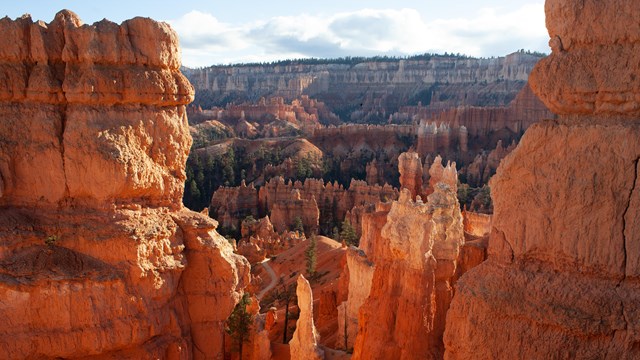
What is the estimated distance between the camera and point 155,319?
33.2 feet

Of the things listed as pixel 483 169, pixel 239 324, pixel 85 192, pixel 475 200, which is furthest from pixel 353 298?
pixel 483 169

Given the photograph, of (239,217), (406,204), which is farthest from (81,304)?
(239,217)

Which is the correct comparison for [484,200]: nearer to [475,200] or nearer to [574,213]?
[475,200]

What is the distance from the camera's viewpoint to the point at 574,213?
242 inches

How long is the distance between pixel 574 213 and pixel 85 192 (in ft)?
24.8

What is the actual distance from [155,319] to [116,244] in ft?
4.99

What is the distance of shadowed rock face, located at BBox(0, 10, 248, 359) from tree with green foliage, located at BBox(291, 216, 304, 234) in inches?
1210

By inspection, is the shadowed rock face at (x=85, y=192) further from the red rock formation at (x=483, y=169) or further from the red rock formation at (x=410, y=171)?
the red rock formation at (x=483, y=169)

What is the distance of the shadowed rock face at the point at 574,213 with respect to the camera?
588cm

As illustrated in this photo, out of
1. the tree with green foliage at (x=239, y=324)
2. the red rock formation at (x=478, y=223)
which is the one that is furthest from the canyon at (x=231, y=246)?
the red rock formation at (x=478, y=223)

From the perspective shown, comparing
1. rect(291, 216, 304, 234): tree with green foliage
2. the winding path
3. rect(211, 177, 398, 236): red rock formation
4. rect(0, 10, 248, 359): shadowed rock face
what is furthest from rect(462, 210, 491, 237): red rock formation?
rect(211, 177, 398, 236): red rock formation

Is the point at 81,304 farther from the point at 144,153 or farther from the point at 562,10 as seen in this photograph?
the point at 562,10

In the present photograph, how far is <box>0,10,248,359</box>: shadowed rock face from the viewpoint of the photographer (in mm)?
9281

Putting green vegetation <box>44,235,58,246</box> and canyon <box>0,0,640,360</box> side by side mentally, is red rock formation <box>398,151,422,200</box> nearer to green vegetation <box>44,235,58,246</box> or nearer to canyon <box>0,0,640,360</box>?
canyon <box>0,0,640,360</box>
